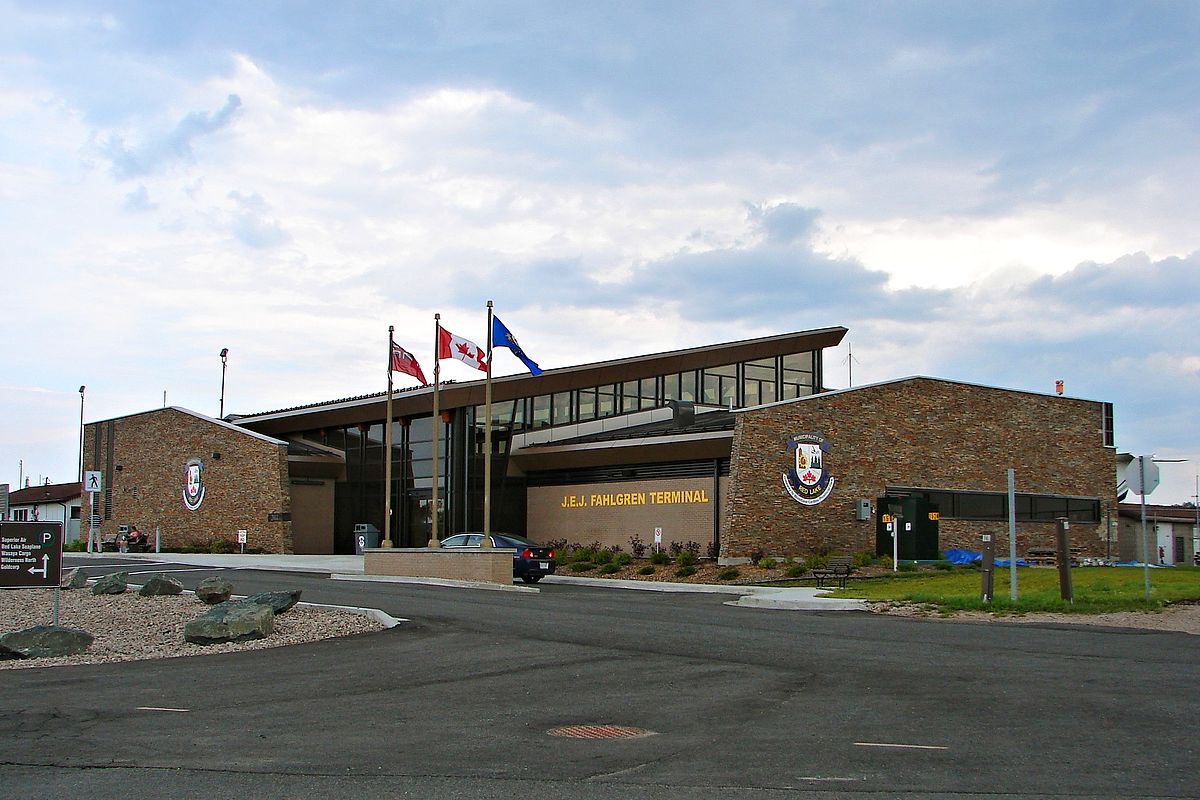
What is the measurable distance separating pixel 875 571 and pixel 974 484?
9.56 m

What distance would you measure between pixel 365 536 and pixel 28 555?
31960 millimetres

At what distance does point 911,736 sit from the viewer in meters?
8.62

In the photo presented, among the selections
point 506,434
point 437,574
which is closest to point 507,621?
point 437,574

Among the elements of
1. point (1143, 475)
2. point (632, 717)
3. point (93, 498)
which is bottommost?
point (632, 717)

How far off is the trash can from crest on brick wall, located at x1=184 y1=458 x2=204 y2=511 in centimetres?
834

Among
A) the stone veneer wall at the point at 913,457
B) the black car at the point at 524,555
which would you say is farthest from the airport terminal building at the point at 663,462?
the black car at the point at 524,555

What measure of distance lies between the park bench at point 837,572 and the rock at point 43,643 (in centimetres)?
1841

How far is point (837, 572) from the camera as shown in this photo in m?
29.6

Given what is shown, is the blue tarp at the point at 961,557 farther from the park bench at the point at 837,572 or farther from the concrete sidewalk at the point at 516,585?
the concrete sidewalk at the point at 516,585

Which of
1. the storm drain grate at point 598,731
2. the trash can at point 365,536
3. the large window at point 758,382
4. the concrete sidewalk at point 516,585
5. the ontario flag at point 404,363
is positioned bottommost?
the concrete sidewalk at point 516,585

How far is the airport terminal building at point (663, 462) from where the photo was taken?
37.6m

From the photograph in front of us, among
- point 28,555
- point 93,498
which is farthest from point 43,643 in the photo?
point 93,498

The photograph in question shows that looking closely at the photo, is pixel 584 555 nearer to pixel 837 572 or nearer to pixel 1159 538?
pixel 837 572

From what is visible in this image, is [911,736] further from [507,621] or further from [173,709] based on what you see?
[507,621]
